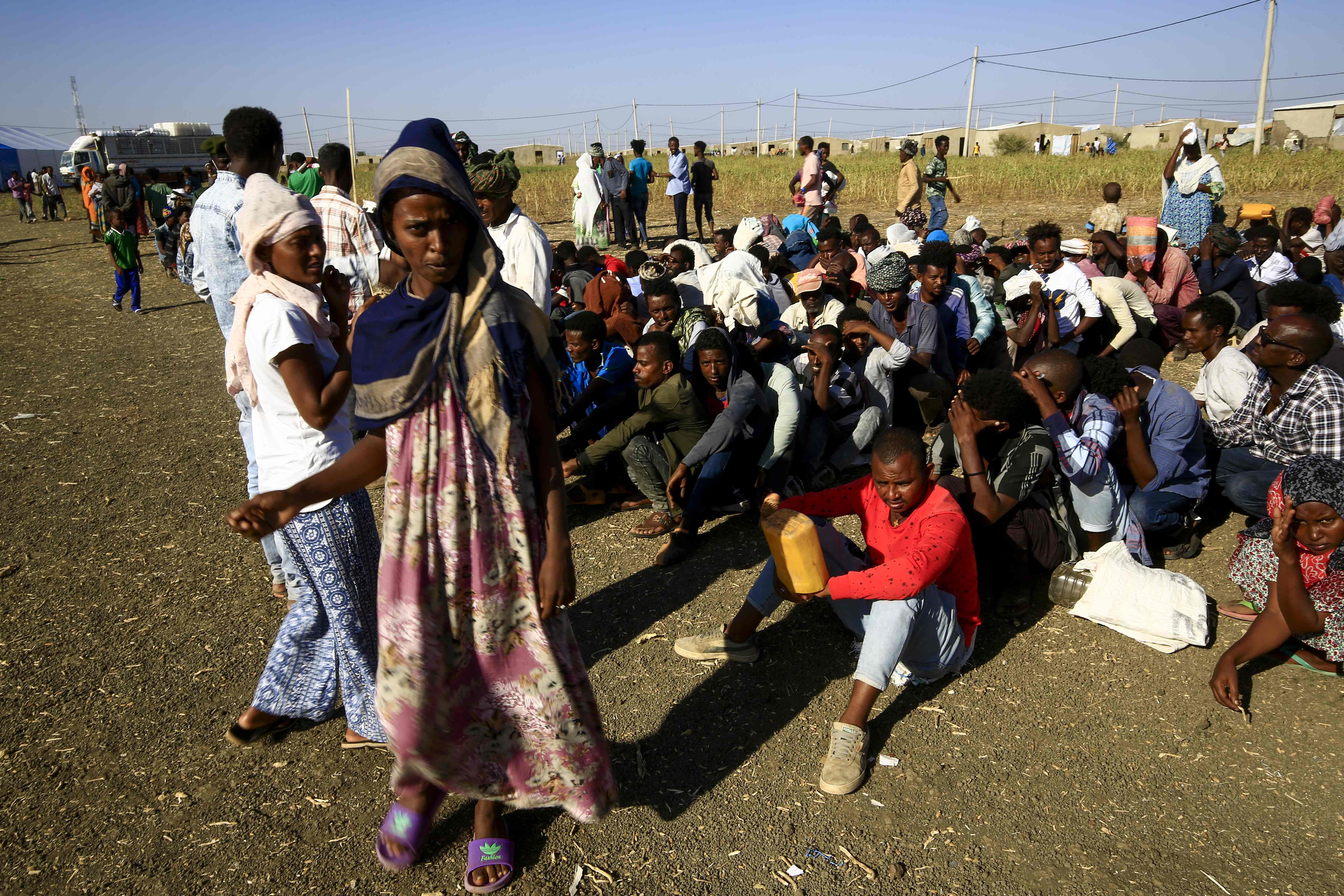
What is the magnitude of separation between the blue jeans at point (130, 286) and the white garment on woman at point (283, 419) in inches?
411

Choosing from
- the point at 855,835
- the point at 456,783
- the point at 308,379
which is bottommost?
the point at 855,835

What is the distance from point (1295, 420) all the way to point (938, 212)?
7933 mm

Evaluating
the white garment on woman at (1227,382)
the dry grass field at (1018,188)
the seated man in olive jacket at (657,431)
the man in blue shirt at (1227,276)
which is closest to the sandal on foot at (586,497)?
the seated man in olive jacket at (657,431)

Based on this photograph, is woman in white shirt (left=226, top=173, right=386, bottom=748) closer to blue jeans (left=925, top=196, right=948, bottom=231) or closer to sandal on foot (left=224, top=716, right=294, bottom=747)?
sandal on foot (left=224, top=716, right=294, bottom=747)

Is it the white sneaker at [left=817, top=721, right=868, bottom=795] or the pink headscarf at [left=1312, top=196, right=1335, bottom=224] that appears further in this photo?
the pink headscarf at [left=1312, top=196, right=1335, bottom=224]

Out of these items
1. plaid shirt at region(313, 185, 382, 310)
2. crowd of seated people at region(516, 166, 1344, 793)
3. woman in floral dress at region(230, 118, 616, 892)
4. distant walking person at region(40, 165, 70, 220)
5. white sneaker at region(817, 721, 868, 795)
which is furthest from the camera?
distant walking person at region(40, 165, 70, 220)

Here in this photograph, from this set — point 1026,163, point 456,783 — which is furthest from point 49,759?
point 1026,163

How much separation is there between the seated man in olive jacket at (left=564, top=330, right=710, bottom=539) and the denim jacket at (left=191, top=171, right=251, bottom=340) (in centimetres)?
198

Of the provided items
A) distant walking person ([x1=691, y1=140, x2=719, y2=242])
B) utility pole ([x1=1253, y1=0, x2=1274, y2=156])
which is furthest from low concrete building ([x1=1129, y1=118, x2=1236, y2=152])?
distant walking person ([x1=691, y1=140, x2=719, y2=242])

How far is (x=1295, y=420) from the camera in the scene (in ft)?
13.2

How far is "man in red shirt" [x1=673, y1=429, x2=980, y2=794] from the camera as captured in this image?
2816 millimetres

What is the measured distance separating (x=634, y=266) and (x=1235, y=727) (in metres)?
5.91

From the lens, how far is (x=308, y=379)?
2.40 meters

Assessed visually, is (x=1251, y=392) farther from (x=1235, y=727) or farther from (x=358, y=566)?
(x=358, y=566)
